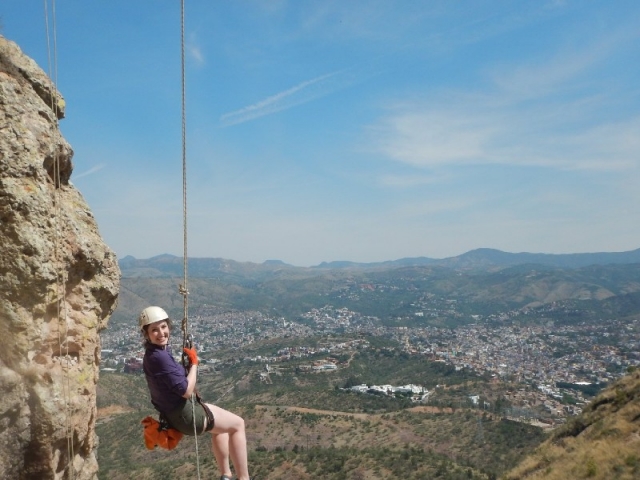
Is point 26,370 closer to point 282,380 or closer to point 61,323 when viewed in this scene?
point 61,323

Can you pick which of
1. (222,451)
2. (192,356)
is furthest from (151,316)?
(222,451)

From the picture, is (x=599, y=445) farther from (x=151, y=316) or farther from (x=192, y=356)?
(x=151, y=316)

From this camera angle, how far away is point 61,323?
231 inches

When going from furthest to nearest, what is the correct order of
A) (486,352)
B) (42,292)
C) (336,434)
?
1. (486,352)
2. (336,434)
3. (42,292)

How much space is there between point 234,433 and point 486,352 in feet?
451

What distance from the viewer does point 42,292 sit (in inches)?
216

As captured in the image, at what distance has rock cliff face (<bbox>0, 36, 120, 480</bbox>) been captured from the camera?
5.23 metres

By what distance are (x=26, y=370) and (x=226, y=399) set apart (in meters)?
73.7

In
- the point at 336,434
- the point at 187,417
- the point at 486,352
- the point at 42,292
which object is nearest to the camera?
the point at 187,417

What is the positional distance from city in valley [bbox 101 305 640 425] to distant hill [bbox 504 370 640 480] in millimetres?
38068

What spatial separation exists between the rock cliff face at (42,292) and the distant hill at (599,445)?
13244mm

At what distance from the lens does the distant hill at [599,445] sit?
13292mm

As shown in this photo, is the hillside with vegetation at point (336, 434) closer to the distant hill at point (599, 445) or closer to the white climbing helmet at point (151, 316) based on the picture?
the white climbing helmet at point (151, 316)

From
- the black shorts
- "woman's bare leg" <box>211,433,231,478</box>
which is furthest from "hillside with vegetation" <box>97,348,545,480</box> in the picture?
the black shorts
